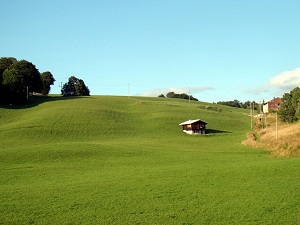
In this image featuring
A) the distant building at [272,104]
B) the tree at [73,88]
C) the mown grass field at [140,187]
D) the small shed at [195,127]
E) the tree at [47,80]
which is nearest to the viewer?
the mown grass field at [140,187]

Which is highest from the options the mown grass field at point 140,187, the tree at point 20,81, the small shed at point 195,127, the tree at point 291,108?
the tree at point 20,81

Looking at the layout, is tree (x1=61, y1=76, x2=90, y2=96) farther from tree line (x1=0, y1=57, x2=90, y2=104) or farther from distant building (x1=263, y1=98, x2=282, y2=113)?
distant building (x1=263, y1=98, x2=282, y2=113)

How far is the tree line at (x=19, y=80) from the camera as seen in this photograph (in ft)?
350

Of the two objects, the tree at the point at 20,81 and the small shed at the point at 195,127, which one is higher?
the tree at the point at 20,81

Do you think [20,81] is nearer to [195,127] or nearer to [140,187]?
[195,127]

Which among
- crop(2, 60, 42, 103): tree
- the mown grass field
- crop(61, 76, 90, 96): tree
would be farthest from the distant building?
the mown grass field

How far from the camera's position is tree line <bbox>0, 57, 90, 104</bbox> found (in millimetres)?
106688

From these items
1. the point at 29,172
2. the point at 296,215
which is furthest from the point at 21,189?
the point at 296,215

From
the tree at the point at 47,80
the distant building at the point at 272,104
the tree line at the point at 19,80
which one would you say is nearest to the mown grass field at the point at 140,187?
the tree line at the point at 19,80

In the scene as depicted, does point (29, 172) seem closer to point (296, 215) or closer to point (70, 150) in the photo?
point (70, 150)

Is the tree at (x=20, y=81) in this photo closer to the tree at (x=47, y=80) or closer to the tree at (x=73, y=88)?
the tree at (x=47, y=80)

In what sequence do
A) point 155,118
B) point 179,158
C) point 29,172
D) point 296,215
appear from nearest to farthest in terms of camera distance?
point 296,215 < point 29,172 < point 179,158 < point 155,118

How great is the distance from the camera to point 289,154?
40219mm

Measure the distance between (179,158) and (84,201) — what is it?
76.6ft
